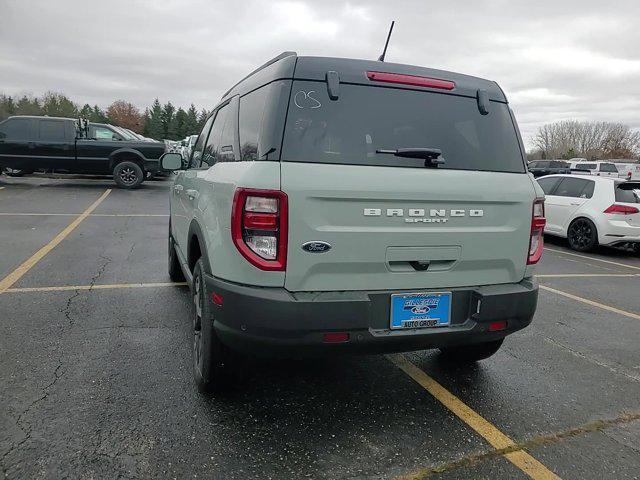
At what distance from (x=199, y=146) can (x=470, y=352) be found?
2934mm

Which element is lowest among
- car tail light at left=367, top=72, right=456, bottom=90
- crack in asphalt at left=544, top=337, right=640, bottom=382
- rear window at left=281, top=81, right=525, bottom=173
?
crack in asphalt at left=544, top=337, right=640, bottom=382

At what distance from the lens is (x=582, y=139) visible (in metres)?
98.9

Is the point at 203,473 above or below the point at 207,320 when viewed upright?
below

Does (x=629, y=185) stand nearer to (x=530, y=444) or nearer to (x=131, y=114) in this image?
(x=530, y=444)

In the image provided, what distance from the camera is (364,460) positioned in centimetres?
244

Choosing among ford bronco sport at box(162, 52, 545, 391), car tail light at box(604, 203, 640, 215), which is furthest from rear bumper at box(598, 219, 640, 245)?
ford bronco sport at box(162, 52, 545, 391)

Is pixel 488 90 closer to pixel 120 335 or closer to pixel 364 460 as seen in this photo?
pixel 364 460

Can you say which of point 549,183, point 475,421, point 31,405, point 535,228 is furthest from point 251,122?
point 549,183

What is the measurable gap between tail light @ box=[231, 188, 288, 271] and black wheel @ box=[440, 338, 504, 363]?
1735mm

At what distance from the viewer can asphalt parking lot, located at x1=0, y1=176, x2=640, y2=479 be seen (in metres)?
2.39

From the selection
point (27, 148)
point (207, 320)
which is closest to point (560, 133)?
point (27, 148)

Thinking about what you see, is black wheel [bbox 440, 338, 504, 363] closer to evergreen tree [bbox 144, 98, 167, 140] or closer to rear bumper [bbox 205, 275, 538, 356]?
rear bumper [bbox 205, 275, 538, 356]

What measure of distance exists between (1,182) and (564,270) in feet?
54.4

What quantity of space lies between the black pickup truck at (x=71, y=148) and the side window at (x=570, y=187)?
11.4 meters
